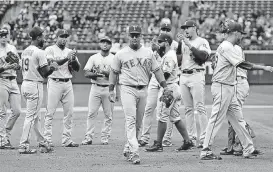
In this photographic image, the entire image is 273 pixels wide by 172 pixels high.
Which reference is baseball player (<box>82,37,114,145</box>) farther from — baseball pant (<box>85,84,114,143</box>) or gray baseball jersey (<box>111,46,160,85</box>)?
gray baseball jersey (<box>111,46,160,85</box>)

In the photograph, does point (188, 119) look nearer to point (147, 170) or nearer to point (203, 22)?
point (147, 170)

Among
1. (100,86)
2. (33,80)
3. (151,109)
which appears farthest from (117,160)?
(100,86)

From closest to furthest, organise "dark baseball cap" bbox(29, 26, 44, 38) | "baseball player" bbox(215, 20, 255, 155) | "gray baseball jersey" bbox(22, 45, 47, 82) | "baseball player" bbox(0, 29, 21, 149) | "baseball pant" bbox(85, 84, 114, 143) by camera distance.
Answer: "baseball player" bbox(215, 20, 255, 155) → "gray baseball jersey" bbox(22, 45, 47, 82) → "dark baseball cap" bbox(29, 26, 44, 38) → "baseball player" bbox(0, 29, 21, 149) → "baseball pant" bbox(85, 84, 114, 143)

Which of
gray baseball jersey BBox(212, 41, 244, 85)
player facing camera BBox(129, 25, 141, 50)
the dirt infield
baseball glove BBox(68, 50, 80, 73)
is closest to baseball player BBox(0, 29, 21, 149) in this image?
the dirt infield

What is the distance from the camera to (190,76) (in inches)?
421

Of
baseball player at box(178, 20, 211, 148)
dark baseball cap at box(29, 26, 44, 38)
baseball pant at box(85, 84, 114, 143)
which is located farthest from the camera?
baseball pant at box(85, 84, 114, 143)

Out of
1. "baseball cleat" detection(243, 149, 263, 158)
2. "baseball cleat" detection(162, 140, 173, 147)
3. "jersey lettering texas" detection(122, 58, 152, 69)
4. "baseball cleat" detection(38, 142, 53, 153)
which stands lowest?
"baseball cleat" detection(162, 140, 173, 147)

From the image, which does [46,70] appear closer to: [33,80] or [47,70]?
[47,70]

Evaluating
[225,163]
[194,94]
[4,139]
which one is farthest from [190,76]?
[4,139]

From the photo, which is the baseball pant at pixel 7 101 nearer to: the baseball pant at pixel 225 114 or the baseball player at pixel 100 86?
the baseball player at pixel 100 86

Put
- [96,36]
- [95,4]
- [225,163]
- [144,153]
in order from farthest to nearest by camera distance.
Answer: [95,4] → [96,36] → [144,153] → [225,163]

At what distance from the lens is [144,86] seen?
9.16m

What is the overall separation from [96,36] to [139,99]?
22142mm

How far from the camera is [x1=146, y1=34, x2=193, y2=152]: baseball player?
32.6ft
